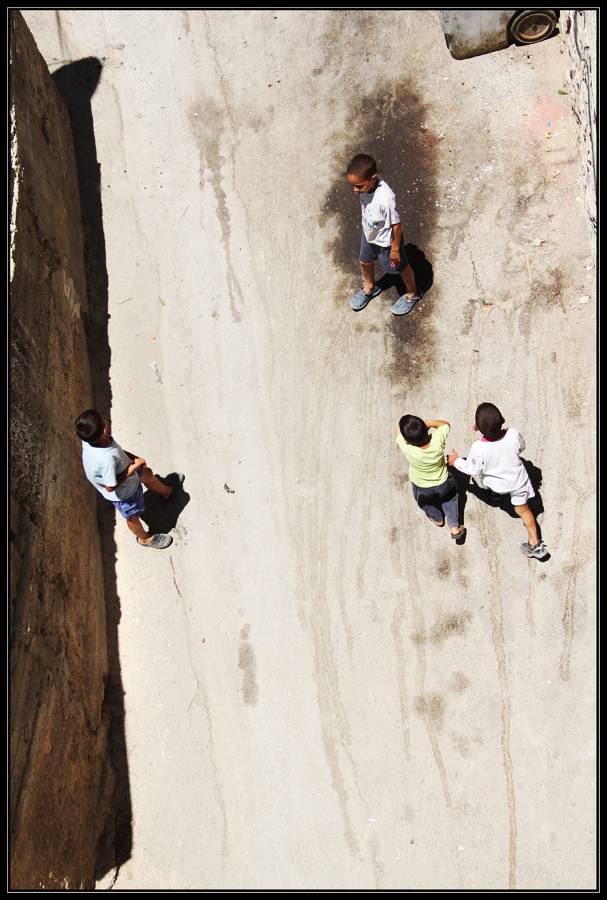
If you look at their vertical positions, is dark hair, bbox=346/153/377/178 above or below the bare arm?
above

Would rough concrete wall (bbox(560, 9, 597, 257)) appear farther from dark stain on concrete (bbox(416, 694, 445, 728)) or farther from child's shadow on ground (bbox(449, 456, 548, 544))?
dark stain on concrete (bbox(416, 694, 445, 728))

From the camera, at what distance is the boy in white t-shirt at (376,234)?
4336 mm

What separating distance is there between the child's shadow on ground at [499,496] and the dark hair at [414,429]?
1.09 metres

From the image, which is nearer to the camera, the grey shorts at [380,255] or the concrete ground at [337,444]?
the concrete ground at [337,444]

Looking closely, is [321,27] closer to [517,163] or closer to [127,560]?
[517,163]

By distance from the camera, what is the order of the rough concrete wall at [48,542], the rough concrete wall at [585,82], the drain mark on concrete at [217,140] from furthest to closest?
the drain mark on concrete at [217,140]
the rough concrete wall at [585,82]
the rough concrete wall at [48,542]

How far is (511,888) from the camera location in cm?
429

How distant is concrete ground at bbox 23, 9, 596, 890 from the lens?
177 inches

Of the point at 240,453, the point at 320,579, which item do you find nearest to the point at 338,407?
the point at 240,453

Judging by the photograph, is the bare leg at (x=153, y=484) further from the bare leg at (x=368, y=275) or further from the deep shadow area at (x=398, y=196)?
the bare leg at (x=368, y=275)

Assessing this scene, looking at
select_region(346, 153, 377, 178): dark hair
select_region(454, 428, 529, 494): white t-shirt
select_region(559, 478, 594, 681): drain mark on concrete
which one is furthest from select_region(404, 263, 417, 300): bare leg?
select_region(559, 478, 594, 681): drain mark on concrete

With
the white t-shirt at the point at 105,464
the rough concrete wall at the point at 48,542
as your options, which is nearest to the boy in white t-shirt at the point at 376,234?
the white t-shirt at the point at 105,464

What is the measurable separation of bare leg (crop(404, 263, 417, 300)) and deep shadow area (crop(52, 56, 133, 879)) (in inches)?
116

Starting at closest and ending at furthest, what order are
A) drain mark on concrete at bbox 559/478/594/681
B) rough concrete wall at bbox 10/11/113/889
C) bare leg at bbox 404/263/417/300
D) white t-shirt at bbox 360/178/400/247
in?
rough concrete wall at bbox 10/11/113/889 < white t-shirt at bbox 360/178/400/247 < drain mark on concrete at bbox 559/478/594/681 < bare leg at bbox 404/263/417/300
